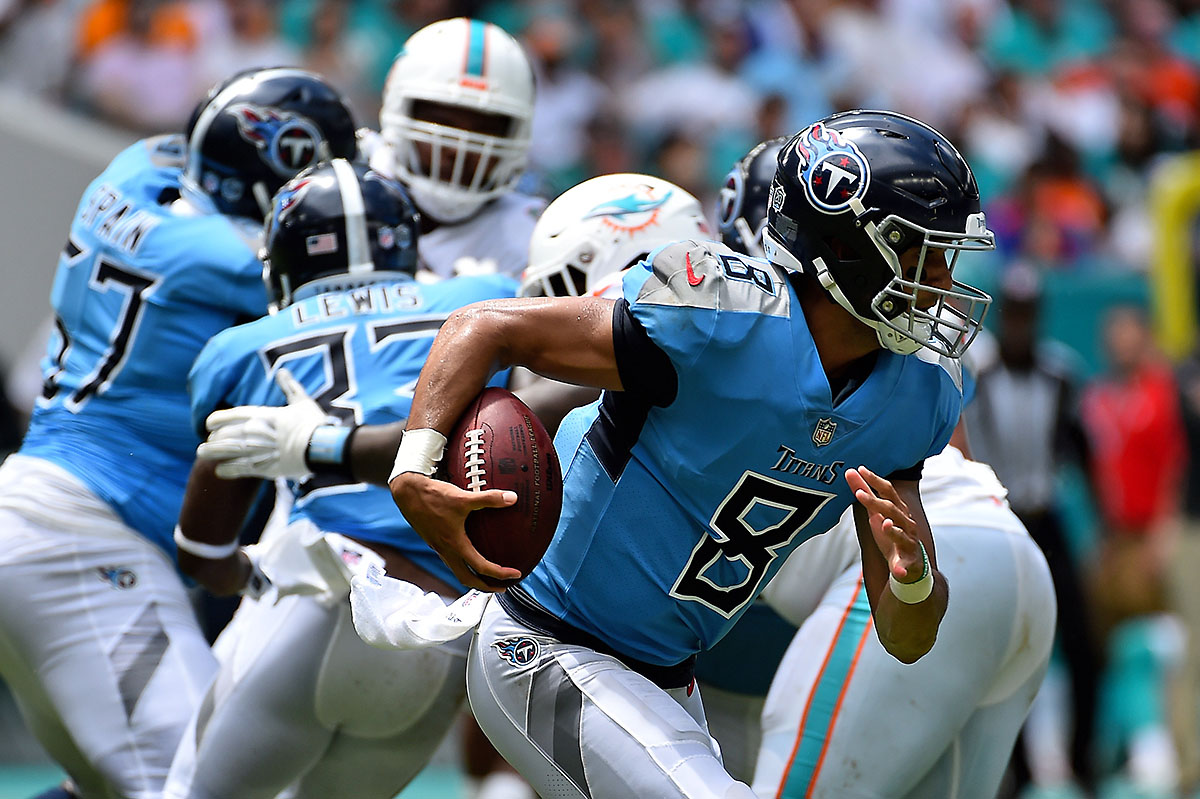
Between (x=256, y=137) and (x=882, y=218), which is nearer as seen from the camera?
(x=882, y=218)

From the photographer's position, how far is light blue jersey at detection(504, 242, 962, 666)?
2.76 meters

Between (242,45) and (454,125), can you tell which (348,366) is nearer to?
(454,125)

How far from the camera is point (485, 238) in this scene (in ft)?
15.4

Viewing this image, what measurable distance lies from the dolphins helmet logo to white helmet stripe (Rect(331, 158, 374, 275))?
1.65 feet

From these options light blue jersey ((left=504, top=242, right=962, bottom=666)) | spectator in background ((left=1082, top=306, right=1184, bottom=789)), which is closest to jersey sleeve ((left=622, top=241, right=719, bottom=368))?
light blue jersey ((left=504, top=242, right=962, bottom=666))

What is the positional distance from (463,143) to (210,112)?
2.45 ft

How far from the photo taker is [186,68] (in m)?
9.60

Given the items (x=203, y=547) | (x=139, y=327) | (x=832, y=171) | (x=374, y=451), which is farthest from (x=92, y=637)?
(x=832, y=171)

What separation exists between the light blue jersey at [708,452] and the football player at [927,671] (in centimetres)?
50

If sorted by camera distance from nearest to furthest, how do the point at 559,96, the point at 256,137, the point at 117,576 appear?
the point at 117,576 → the point at 256,137 → the point at 559,96

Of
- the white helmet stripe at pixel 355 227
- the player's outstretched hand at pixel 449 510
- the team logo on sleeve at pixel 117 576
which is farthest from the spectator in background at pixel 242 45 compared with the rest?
the player's outstretched hand at pixel 449 510

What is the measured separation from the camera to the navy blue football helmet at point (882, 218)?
2.84m

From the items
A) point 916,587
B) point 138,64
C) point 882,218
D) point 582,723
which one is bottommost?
point 138,64

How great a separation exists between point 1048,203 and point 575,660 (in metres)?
8.14
